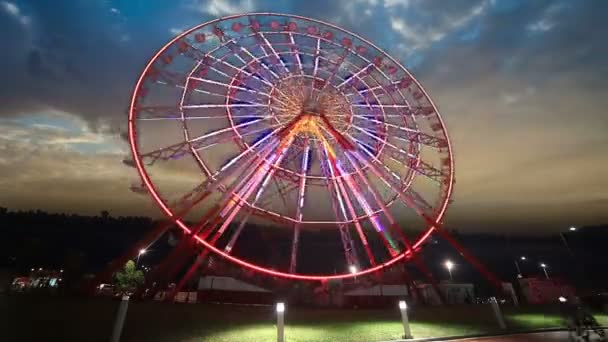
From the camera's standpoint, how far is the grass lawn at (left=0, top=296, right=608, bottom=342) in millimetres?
9984

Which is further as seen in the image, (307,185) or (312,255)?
(312,255)

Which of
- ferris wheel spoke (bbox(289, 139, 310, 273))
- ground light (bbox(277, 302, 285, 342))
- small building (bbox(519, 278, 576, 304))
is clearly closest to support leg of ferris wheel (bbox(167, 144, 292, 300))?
ferris wheel spoke (bbox(289, 139, 310, 273))

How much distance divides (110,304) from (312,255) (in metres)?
54.4

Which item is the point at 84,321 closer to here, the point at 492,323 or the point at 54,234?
the point at 492,323

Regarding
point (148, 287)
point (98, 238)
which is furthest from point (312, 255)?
point (98, 238)

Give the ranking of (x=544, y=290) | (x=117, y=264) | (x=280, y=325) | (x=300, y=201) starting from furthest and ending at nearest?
(x=544, y=290)
(x=300, y=201)
(x=117, y=264)
(x=280, y=325)

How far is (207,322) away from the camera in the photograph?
39.4ft

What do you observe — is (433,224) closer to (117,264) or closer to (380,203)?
(380,203)

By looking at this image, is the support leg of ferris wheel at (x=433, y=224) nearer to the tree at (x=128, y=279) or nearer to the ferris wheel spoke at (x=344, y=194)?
the ferris wheel spoke at (x=344, y=194)

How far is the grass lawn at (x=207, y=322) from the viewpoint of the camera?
9984 mm

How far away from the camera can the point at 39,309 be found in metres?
11.1

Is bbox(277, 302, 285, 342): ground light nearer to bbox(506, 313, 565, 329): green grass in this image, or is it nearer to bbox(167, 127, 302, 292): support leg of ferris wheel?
bbox(167, 127, 302, 292): support leg of ferris wheel

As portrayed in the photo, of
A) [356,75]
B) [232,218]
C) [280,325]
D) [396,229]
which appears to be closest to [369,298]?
[396,229]

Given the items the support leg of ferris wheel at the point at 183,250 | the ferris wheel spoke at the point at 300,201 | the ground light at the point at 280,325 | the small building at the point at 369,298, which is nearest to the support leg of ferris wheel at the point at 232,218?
the support leg of ferris wheel at the point at 183,250
